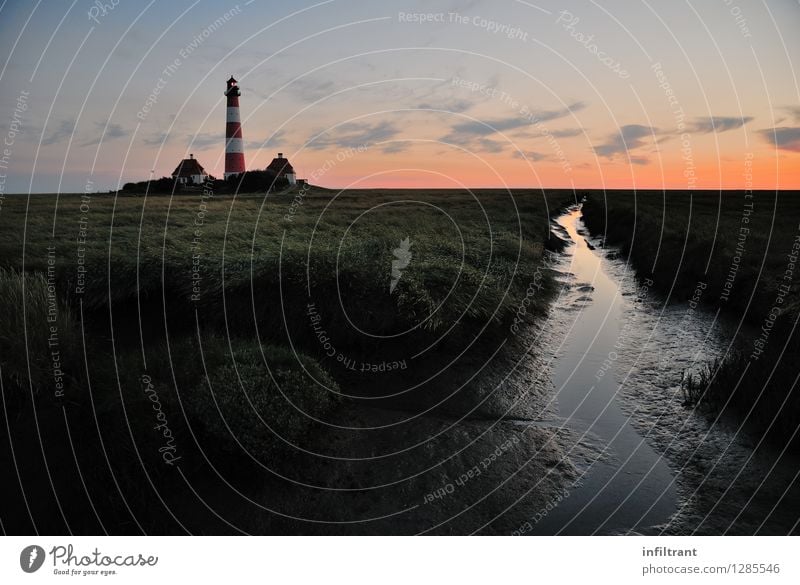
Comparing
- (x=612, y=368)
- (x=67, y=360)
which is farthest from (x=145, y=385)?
(x=612, y=368)

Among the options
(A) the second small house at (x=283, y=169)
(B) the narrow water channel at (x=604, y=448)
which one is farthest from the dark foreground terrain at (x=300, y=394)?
(A) the second small house at (x=283, y=169)

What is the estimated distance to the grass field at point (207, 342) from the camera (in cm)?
803

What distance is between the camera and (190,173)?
221ft

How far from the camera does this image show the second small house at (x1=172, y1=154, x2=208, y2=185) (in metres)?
65.1

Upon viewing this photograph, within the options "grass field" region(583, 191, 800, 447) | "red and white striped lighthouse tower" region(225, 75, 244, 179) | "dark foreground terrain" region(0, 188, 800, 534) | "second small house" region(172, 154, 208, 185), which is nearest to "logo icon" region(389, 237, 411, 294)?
"dark foreground terrain" region(0, 188, 800, 534)

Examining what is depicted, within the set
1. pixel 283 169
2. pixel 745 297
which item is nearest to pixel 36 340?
pixel 745 297

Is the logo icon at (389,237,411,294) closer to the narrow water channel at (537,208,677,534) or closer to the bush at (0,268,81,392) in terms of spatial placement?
the narrow water channel at (537,208,677,534)
